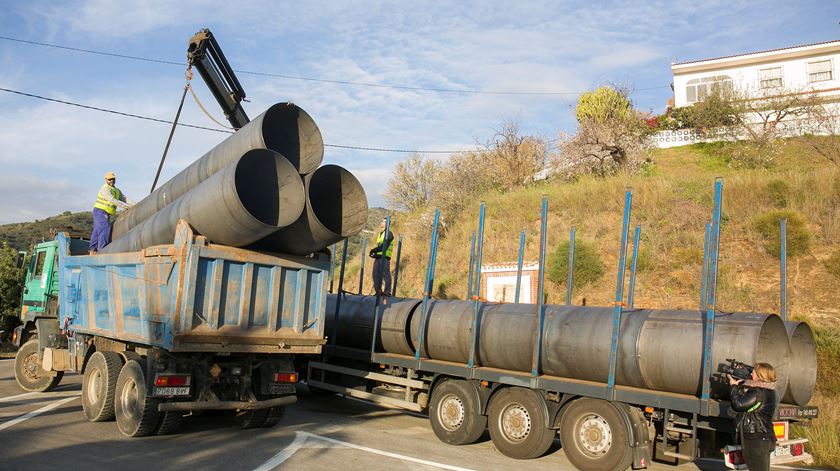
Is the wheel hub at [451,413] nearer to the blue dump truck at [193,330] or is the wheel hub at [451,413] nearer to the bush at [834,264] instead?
the blue dump truck at [193,330]

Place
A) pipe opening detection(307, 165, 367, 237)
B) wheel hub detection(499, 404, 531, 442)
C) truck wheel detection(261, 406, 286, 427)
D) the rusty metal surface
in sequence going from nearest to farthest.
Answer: the rusty metal surface → wheel hub detection(499, 404, 531, 442) → pipe opening detection(307, 165, 367, 237) → truck wheel detection(261, 406, 286, 427)

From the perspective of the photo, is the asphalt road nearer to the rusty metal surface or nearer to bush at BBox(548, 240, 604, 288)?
the rusty metal surface

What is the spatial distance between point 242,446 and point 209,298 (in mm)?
1914

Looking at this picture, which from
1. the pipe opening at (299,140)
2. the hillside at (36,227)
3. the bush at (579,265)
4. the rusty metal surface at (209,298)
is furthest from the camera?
the hillside at (36,227)

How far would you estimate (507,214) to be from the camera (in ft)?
78.4

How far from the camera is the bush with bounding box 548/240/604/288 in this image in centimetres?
1827

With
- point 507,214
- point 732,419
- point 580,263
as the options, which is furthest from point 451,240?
point 732,419

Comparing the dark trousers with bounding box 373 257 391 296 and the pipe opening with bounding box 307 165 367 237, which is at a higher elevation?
the pipe opening with bounding box 307 165 367 237

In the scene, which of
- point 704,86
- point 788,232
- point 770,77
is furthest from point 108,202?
point 770,77

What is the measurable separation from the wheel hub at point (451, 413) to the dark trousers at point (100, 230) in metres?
6.73

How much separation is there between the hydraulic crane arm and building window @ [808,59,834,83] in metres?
32.4

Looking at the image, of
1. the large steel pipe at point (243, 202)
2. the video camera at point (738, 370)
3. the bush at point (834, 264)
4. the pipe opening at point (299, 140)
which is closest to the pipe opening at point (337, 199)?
the pipe opening at point (299, 140)

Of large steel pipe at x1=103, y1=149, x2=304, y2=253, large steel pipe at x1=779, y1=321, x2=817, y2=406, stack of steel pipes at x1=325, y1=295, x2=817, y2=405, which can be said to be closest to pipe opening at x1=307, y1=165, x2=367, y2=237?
large steel pipe at x1=103, y1=149, x2=304, y2=253

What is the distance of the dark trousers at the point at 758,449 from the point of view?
6270mm
